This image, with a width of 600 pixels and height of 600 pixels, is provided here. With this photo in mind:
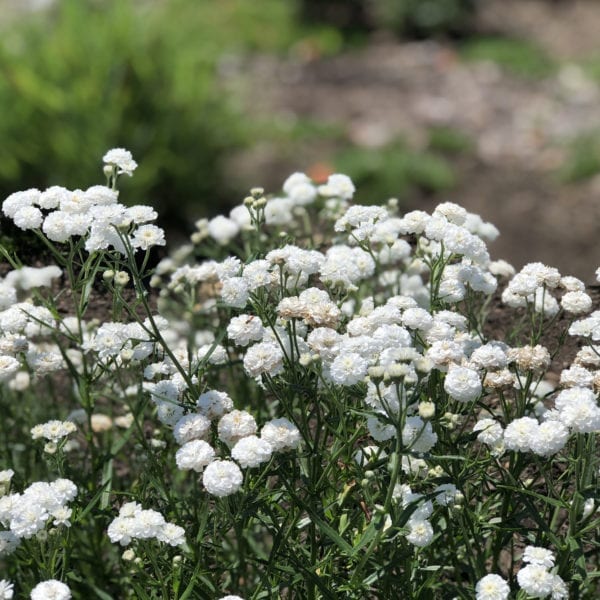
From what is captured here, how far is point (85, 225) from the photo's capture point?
2000 mm

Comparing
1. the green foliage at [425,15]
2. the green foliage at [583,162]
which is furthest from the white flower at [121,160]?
the green foliage at [425,15]

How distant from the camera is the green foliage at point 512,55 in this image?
26.3 ft

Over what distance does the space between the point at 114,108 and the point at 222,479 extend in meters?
4.05

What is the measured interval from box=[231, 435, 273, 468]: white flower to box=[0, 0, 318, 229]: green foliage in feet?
12.5

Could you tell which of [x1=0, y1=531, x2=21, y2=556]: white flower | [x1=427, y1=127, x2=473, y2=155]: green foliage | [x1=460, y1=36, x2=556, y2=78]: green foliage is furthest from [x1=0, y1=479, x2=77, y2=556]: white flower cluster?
[x1=460, y1=36, x2=556, y2=78]: green foliage

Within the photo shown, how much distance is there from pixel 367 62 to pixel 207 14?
1.39 metres

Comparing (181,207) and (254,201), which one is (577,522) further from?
(181,207)

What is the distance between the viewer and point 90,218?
2008mm

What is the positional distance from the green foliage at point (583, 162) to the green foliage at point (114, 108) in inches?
81.8

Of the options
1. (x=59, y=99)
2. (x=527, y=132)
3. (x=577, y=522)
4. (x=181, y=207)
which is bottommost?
(x=577, y=522)

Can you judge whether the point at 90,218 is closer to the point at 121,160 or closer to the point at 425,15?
the point at 121,160

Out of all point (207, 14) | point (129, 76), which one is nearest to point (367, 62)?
point (207, 14)

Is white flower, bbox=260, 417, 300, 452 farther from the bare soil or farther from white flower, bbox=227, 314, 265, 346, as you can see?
the bare soil

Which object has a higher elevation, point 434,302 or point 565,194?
point 565,194
